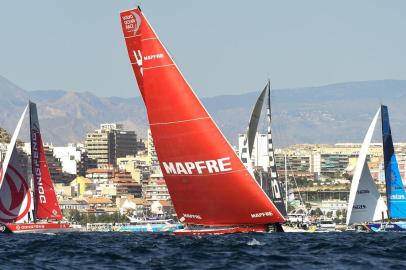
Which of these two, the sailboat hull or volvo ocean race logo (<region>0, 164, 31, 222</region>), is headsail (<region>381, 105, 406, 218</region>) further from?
volvo ocean race logo (<region>0, 164, 31, 222</region>)

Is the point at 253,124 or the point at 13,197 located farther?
the point at 13,197

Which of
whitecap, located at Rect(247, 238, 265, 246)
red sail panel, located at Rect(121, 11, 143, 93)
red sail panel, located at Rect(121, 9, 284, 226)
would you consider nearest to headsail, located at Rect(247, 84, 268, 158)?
red sail panel, located at Rect(121, 11, 143, 93)

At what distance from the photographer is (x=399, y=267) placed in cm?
4466

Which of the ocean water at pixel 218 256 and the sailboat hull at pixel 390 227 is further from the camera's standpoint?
the sailboat hull at pixel 390 227

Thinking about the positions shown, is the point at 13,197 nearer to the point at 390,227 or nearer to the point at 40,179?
the point at 40,179

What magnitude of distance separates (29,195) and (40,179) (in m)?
1.81

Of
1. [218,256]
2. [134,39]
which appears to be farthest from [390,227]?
[218,256]

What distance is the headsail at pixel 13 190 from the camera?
335 ft

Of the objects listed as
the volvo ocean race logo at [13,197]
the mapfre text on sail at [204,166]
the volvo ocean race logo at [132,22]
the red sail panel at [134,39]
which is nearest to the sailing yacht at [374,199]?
the volvo ocean race logo at [13,197]

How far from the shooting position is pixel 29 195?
10544cm

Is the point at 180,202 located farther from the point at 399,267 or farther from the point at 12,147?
the point at 12,147

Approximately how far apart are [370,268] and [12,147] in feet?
205

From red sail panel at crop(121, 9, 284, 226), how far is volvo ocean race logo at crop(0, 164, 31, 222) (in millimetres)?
42190

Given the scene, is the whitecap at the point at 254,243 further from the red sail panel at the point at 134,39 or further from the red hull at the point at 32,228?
the red hull at the point at 32,228
